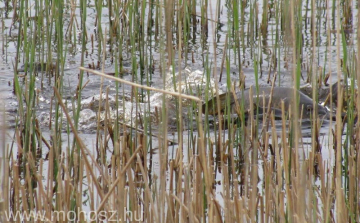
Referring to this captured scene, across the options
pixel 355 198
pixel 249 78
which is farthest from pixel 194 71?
pixel 355 198

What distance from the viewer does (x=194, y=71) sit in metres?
4.32

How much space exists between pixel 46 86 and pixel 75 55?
733 mm

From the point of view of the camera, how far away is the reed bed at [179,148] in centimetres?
152

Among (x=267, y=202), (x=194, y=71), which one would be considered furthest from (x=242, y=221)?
(x=194, y=71)

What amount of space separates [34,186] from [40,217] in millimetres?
873

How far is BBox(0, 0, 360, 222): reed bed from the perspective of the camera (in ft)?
4.99

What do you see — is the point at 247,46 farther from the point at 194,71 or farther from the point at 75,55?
the point at 75,55

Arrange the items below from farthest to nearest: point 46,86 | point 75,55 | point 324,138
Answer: point 75,55, point 46,86, point 324,138

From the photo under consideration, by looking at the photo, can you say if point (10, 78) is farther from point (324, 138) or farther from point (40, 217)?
point (40, 217)

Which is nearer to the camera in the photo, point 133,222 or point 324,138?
point 133,222

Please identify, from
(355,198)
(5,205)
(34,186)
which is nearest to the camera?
(5,205)

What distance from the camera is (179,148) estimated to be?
73.7 inches

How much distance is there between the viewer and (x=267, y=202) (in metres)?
1.69

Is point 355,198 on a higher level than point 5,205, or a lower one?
lower
